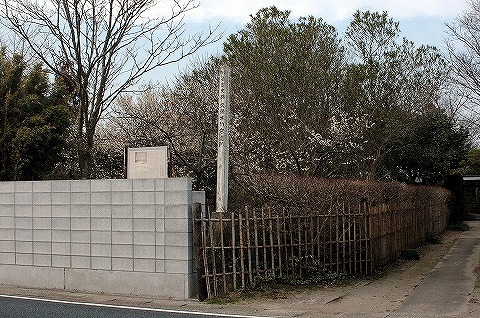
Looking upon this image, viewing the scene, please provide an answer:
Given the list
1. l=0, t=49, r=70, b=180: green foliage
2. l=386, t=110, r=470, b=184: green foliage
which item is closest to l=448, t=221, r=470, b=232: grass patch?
l=386, t=110, r=470, b=184: green foliage

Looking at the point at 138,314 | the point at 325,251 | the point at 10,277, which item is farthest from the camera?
the point at 10,277

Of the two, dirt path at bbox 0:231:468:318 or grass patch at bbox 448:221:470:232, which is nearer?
dirt path at bbox 0:231:468:318

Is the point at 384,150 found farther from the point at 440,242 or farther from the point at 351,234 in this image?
the point at 351,234

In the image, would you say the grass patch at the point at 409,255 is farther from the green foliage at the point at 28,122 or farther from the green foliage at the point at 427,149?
the green foliage at the point at 427,149

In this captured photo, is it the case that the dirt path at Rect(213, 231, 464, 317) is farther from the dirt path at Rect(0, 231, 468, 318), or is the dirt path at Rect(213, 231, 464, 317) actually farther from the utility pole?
the utility pole

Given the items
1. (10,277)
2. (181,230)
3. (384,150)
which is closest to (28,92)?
(10,277)

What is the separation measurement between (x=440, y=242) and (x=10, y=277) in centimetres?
1467

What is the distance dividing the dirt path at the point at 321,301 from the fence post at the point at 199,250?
241mm

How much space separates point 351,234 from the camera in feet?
41.6

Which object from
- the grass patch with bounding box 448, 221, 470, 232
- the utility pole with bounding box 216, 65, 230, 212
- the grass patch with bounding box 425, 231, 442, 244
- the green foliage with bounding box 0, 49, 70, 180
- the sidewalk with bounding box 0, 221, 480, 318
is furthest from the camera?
the grass patch with bounding box 448, 221, 470, 232

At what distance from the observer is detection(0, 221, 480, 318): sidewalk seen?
9562 mm

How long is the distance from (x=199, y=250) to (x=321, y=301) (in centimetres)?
233

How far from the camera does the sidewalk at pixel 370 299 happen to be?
9.56 meters

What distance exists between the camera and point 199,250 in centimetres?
1086
